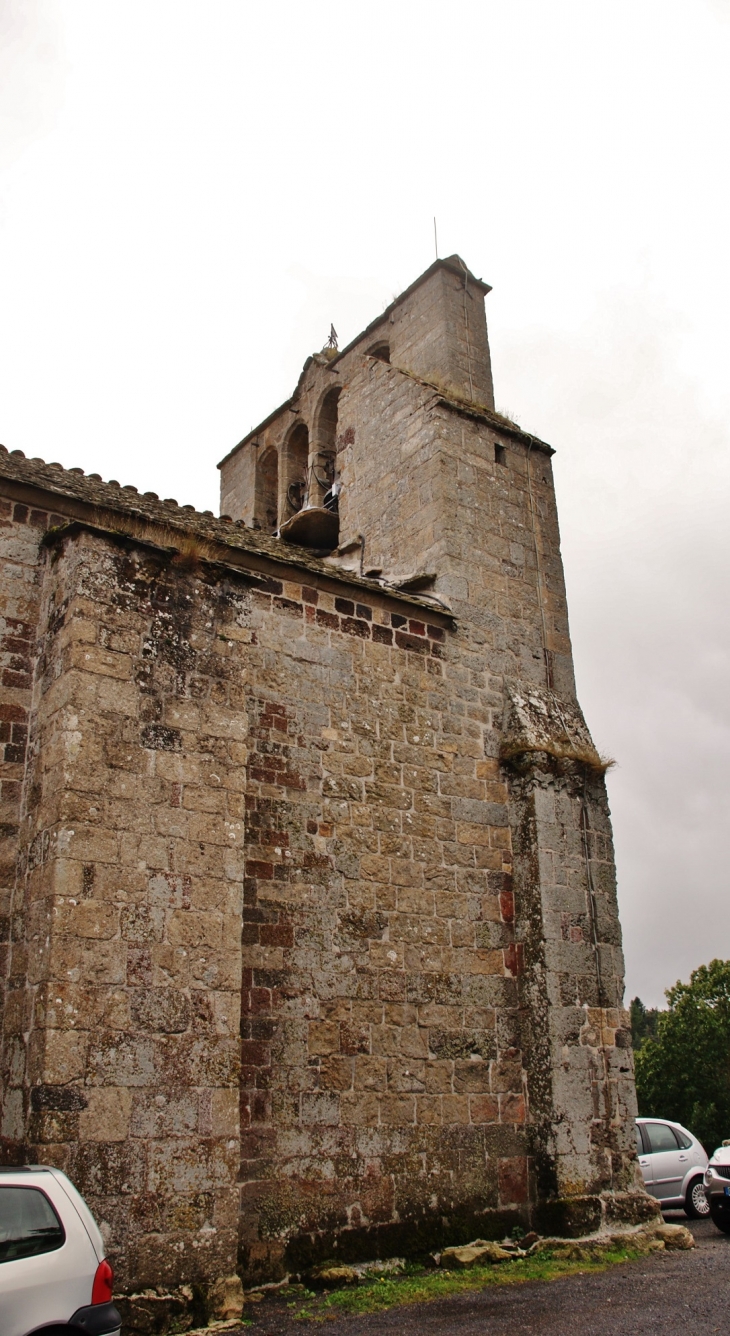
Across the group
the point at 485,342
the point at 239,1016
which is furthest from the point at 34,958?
the point at 485,342

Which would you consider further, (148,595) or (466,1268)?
(466,1268)

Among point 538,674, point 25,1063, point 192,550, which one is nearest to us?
point 25,1063

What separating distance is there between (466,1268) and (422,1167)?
75cm

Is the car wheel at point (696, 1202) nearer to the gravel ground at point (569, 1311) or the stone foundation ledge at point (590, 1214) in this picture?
the stone foundation ledge at point (590, 1214)

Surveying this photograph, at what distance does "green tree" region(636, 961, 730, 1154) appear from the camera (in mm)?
35500

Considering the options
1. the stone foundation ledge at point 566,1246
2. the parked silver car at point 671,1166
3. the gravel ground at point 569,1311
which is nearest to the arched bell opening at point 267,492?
the parked silver car at point 671,1166

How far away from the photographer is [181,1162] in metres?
6.04

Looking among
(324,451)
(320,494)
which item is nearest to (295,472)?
(324,451)

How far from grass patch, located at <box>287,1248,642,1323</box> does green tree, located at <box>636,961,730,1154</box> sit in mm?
30560

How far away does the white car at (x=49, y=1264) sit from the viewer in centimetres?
420

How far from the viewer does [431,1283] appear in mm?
7199

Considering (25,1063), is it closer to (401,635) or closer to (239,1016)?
(239,1016)

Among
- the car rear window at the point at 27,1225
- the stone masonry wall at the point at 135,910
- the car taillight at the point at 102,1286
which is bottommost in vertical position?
the car taillight at the point at 102,1286

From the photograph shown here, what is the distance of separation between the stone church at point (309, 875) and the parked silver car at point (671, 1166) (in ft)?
11.2
